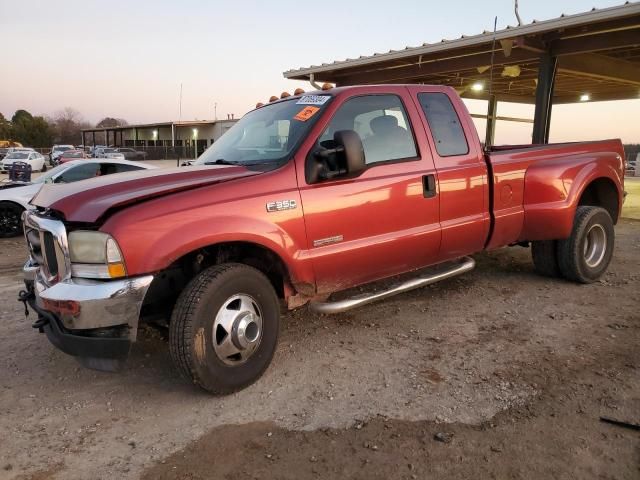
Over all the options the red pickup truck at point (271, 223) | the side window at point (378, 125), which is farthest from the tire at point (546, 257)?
the side window at point (378, 125)

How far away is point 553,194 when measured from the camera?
4.90 meters

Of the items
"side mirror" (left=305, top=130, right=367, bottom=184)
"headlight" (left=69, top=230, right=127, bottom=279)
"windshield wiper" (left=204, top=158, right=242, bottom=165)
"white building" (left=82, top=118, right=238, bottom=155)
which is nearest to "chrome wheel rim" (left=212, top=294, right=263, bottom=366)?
"headlight" (left=69, top=230, right=127, bottom=279)

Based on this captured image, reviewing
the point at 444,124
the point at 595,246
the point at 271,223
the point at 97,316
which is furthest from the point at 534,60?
the point at 97,316

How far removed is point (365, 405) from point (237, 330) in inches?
35.4

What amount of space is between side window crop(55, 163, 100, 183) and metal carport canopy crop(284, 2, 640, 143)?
614 cm

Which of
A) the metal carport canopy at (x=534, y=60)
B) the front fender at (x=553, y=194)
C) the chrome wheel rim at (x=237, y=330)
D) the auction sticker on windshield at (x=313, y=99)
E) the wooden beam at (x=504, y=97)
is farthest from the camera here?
the wooden beam at (x=504, y=97)

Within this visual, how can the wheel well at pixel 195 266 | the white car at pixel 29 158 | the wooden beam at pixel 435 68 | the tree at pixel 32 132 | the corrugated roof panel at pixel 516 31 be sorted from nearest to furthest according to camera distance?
the wheel well at pixel 195 266 → the corrugated roof panel at pixel 516 31 → the wooden beam at pixel 435 68 → the white car at pixel 29 158 → the tree at pixel 32 132

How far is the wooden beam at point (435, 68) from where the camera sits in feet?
35.1

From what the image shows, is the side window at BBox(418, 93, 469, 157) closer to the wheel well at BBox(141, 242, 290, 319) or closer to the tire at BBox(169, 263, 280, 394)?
the wheel well at BBox(141, 242, 290, 319)

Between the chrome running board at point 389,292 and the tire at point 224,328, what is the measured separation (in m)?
0.40

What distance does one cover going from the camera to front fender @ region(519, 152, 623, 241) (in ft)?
15.9

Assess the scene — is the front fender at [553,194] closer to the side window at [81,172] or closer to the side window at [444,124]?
the side window at [444,124]

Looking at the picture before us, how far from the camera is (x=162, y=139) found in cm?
5778

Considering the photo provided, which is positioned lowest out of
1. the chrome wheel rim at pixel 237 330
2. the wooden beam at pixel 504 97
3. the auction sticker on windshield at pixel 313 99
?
the chrome wheel rim at pixel 237 330
